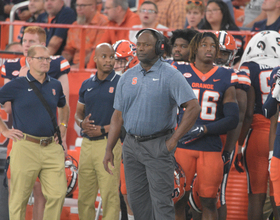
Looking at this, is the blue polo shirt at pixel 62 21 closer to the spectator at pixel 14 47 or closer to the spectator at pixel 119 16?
the spectator at pixel 14 47

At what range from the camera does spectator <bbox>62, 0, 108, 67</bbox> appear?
7.07 meters

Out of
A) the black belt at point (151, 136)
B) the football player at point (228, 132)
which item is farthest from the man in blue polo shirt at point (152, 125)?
the football player at point (228, 132)

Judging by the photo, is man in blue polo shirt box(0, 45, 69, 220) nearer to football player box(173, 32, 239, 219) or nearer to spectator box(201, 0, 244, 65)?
football player box(173, 32, 239, 219)

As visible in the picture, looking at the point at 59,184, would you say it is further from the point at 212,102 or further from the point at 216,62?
the point at 216,62

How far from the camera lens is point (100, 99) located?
4543 millimetres

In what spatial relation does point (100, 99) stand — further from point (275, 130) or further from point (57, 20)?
point (57, 20)

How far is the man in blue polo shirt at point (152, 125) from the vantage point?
3.40 metres

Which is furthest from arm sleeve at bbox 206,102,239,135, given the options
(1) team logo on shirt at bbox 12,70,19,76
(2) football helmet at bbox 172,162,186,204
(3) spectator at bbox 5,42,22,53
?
(3) spectator at bbox 5,42,22,53

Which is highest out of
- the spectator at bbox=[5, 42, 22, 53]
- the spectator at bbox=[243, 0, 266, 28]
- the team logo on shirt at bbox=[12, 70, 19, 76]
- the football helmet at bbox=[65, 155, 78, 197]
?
the spectator at bbox=[243, 0, 266, 28]

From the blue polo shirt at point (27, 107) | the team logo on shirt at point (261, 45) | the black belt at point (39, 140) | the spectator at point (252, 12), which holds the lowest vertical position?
the black belt at point (39, 140)

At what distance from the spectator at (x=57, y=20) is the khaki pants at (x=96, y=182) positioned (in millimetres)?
3041

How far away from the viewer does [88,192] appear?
451 centimetres

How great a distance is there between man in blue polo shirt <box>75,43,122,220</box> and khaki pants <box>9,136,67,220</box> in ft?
1.01

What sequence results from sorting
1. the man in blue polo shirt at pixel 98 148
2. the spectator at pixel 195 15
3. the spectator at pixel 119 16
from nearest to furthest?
1. the man in blue polo shirt at pixel 98 148
2. the spectator at pixel 195 15
3. the spectator at pixel 119 16
